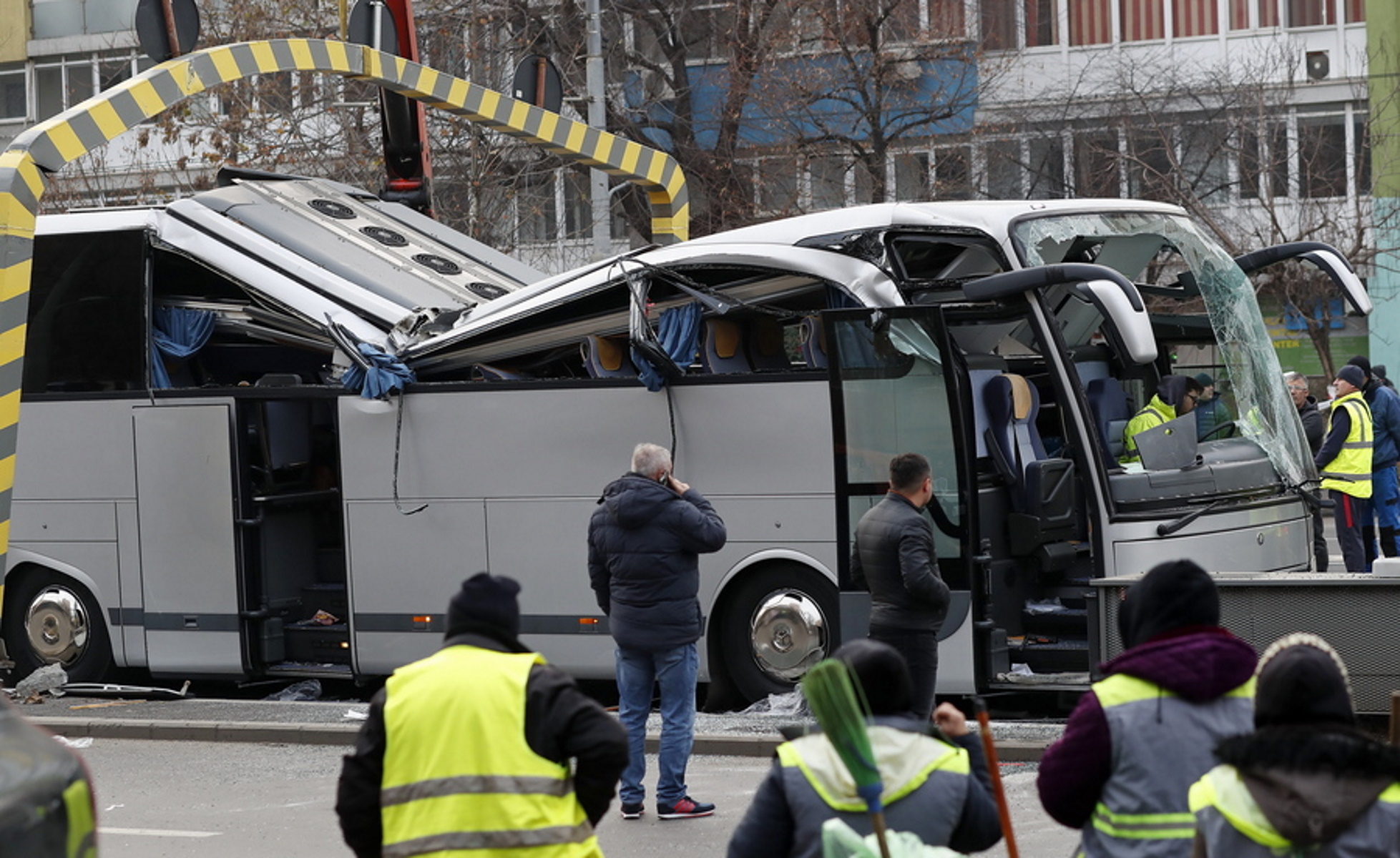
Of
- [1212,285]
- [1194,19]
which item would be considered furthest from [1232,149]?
[1212,285]

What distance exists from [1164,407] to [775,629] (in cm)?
259

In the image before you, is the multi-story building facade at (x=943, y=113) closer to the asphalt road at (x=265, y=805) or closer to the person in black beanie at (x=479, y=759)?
the asphalt road at (x=265, y=805)

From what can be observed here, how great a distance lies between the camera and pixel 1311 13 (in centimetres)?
3300

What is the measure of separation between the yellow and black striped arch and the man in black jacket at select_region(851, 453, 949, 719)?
4.96 meters

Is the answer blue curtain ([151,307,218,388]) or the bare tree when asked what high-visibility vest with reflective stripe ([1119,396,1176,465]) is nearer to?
blue curtain ([151,307,218,388])

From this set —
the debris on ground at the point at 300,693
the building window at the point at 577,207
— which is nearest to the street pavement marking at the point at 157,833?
the debris on ground at the point at 300,693

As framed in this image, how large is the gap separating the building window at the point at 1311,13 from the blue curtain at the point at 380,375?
24664 millimetres

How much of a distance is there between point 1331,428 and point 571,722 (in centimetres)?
1141

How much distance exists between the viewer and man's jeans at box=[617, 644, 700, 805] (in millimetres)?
8570

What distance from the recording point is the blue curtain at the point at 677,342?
37.8ft

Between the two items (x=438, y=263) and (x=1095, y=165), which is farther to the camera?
(x=1095, y=165)

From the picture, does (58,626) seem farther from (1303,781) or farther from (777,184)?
(777,184)

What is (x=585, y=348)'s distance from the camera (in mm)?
12133

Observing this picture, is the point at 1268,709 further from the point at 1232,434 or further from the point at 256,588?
the point at 256,588
